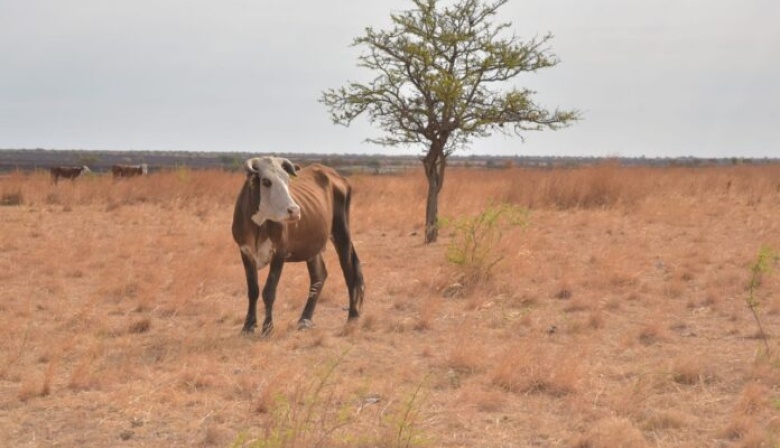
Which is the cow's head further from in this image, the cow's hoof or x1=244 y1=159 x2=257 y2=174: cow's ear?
the cow's hoof

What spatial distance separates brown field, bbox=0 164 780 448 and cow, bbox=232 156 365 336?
47 centimetres

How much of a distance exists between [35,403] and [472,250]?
6535 mm

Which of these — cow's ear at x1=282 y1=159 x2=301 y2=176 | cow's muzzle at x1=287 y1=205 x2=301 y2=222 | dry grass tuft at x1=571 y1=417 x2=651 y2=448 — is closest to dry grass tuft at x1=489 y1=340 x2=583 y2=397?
dry grass tuft at x1=571 y1=417 x2=651 y2=448

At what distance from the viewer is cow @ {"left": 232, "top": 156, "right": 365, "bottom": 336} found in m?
7.98

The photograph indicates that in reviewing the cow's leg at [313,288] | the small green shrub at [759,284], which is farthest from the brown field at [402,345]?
the cow's leg at [313,288]

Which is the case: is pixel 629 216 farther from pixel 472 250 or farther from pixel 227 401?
pixel 227 401

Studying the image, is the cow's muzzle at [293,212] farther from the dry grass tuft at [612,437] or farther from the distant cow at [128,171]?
the distant cow at [128,171]

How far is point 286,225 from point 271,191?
426 millimetres

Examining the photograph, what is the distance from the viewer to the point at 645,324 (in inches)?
343

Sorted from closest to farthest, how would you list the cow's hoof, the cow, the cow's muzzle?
1. the cow's muzzle
2. the cow
3. the cow's hoof

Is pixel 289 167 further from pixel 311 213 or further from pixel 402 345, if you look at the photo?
pixel 402 345

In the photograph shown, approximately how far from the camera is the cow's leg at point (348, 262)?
9.34 meters

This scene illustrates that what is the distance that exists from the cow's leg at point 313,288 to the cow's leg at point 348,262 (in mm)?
275

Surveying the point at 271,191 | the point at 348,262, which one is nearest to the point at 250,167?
the point at 271,191
